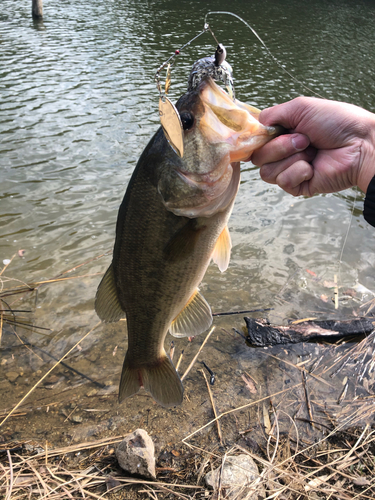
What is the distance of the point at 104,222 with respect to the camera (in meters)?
7.18

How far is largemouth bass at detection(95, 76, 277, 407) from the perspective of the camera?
202 cm

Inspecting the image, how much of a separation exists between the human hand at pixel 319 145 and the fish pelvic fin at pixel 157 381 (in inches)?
58.6

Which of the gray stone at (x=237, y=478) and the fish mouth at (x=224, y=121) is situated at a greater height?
the fish mouth at (x=224, y=121)

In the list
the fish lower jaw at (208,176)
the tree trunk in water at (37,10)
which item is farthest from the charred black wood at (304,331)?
the tree trunk in water at (37,10)

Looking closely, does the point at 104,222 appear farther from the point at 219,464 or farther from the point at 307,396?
the point at 219,464

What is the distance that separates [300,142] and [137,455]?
8.08 ft

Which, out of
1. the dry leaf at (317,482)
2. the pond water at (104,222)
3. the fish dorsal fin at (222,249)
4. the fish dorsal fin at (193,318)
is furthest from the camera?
the pond water at (104,222)

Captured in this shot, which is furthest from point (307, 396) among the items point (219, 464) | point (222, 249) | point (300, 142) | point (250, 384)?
point (300, 142)

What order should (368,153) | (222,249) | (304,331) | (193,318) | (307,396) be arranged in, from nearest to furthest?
1. (368,153)
2. (222,249)
3. (193,318)
4. (307,396)
5. (304,331)

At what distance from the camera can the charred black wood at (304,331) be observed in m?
4.54

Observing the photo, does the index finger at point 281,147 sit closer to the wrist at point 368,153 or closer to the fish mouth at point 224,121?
the fish mouth at point 224,121

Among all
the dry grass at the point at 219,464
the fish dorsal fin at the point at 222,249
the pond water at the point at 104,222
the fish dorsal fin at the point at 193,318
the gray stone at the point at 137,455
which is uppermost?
the fish dorsal fin at the point at 222,249

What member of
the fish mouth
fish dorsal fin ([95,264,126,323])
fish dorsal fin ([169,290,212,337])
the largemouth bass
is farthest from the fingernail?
fish dorsal fin ([95,264,126,323])

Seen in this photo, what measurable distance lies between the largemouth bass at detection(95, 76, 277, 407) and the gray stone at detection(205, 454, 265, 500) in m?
0.71
